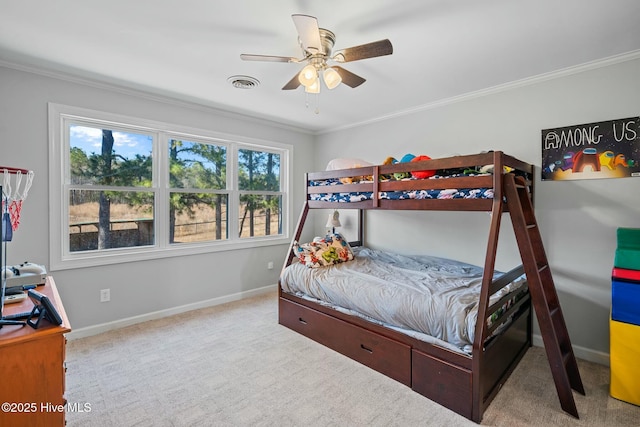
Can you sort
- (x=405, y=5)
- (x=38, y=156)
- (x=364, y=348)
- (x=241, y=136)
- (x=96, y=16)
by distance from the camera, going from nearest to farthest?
1. (x=405, y=5)
2. (x=96, y=16)
3. (x=364, y=348)
4. (x=38, y=156)
5. (x=241, y=136)

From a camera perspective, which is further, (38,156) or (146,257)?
(146,257)

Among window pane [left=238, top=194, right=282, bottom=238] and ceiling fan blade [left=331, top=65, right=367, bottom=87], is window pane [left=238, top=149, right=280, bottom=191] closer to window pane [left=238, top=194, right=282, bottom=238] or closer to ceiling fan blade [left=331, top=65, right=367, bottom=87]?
window pane [left=238, top=194, right=282, bottom=238]

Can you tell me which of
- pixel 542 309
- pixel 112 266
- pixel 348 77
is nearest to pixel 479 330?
pixel 542 309

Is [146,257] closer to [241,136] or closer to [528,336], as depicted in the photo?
[241,136]

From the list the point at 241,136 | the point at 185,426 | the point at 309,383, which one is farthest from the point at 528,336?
the point at 241,136

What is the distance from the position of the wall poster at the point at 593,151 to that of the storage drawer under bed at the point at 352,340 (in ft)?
6.75

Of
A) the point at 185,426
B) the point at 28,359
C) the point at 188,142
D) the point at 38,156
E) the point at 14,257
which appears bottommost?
the point at 185,426

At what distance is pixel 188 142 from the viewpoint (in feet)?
12.3

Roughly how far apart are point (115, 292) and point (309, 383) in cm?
226

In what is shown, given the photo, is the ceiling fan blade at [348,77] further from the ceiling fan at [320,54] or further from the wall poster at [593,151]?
the wall poster at [593,151]

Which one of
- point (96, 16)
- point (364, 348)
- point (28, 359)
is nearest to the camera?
point (28, 359)

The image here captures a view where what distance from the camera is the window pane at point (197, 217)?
3.68m

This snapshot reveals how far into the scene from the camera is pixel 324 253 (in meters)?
3.29

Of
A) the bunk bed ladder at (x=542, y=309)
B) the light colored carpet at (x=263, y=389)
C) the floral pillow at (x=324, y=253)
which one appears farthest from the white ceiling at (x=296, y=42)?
the light colored carpet at (x=263, y=389)
